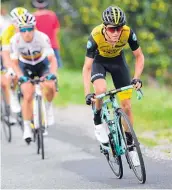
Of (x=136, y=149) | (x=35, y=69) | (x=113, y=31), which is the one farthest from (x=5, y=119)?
(x=136, y=149)

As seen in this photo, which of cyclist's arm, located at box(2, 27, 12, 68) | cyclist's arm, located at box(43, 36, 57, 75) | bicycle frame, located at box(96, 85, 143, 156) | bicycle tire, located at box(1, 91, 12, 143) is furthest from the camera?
bicycle tire, located at box(1, 91, 12, 143)

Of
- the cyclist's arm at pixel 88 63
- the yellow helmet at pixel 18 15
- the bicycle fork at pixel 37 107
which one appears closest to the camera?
the cyclist's arm at pixel 88 63

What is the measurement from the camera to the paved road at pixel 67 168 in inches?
401

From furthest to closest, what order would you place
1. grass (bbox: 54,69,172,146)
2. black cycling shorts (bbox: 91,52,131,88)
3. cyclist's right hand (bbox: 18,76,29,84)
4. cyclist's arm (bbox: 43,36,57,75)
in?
grass (bbox: 54,69,172,146) → cyclist's arm (bbox: 43,36,57,75) → cyclist's right hand (bbox: 18,76,29,84) → black cycling shorts (bbox: 91,52,131,88)

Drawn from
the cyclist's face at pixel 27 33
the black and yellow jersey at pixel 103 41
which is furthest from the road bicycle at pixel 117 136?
the cyclist's face at pixel 27 33

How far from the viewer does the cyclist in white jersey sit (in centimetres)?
1300

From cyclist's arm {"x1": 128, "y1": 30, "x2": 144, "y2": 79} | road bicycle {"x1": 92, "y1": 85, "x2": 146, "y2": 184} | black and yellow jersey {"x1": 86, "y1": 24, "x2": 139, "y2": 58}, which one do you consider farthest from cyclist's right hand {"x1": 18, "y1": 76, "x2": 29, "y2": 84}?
cyclist's arm {"x1": 128, "y1": 30, "x2": 144, "y2": 79}

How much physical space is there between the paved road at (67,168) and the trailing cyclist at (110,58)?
55 centimetres

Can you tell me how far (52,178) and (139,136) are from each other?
3776 millimetres

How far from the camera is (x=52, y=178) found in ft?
35.5

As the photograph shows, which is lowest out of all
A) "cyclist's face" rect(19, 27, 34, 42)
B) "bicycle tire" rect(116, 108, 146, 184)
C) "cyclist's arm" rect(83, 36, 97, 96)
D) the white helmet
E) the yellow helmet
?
"bicycle tire" rect(116, 108, 146, 184)

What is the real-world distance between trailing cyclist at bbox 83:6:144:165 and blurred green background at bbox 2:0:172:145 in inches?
106

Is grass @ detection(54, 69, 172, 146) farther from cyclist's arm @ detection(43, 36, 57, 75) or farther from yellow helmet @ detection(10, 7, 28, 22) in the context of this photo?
yellow helmet @ detection(10, 7, 28, 22)

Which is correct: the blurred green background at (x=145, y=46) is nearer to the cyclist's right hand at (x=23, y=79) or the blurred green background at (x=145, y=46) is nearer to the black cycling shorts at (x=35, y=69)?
the black cycling shorts at (x=35, y=69)
